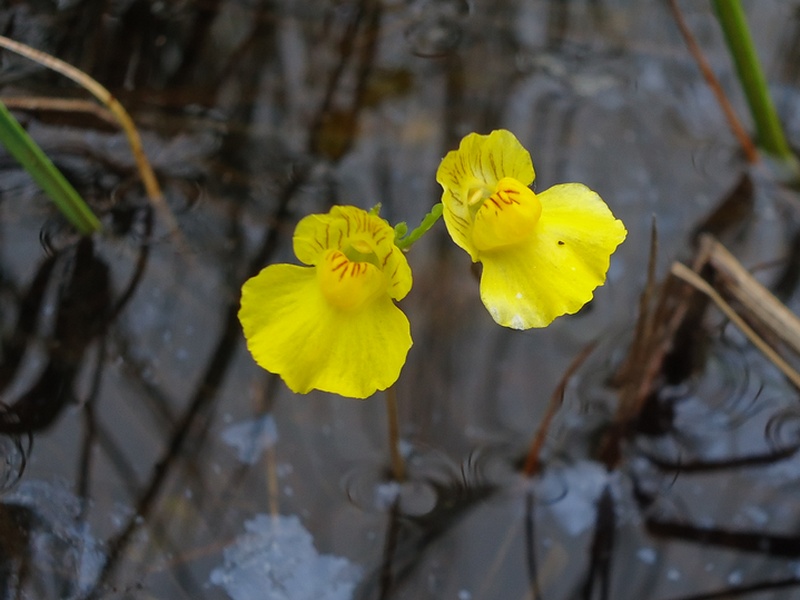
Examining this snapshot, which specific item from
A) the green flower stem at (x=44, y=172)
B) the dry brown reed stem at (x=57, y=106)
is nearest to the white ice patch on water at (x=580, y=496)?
the green flower stem at (x=44, y=172)

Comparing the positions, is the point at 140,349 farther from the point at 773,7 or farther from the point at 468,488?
the point at 773,7

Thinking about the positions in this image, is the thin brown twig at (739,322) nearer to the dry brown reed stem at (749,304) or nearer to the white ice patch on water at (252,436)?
the dry brown reed stem at (749,304)

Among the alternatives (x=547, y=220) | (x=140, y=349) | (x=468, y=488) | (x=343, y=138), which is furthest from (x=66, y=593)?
(x=343, y=138)

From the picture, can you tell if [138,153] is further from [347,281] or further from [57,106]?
[347,281]

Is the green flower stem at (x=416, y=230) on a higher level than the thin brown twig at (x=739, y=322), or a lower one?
higher

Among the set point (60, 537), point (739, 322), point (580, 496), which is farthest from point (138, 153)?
point (739, 322)

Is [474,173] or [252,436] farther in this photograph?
[252,436]
